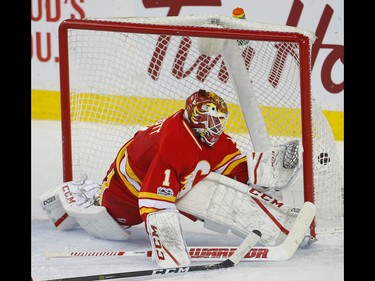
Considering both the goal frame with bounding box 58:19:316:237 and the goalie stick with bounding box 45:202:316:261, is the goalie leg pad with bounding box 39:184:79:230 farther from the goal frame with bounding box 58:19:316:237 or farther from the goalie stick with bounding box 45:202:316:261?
the goal frame with bounding box 58:19:316:237

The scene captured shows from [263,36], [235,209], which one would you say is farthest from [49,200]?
[263,36]

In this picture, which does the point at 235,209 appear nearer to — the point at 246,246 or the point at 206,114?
the point at 246,246

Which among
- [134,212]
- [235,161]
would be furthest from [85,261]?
[235,161]

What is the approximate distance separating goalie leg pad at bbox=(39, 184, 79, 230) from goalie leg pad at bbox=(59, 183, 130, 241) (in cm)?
6

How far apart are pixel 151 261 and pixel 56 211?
23.2 inches

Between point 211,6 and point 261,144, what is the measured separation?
1.31 m

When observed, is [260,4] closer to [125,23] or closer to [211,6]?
[211,6]

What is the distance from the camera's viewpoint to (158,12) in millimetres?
4590

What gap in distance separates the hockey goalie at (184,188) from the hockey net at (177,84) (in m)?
0.13

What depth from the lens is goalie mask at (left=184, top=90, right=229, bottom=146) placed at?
10.0ft

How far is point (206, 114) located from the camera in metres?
3.04

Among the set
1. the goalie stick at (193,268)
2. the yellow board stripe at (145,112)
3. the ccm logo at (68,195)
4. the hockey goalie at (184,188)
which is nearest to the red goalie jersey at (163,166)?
the hockey goalie at (184,188)

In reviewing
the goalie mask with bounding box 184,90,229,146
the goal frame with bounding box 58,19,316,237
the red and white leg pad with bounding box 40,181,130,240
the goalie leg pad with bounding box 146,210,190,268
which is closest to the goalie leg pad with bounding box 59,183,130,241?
the red and white leg pad with bounding box 40,181,130,240

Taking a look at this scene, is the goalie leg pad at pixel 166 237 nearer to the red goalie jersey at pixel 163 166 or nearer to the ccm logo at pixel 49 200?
the red goalie jersey at pixel 163 166
